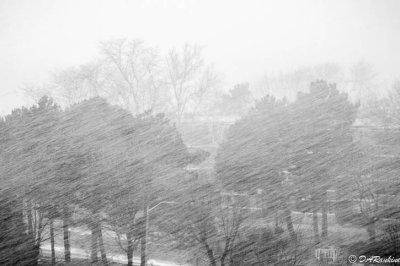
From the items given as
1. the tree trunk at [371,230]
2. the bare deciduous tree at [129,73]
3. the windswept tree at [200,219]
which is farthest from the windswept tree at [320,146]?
the bare deciduous tree at [129,73]

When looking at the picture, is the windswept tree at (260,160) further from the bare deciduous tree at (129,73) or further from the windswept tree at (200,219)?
the bare deciduous tree at (129,73)

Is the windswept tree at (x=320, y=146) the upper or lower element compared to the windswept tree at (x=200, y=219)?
upper

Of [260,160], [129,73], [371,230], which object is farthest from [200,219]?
[129,73]

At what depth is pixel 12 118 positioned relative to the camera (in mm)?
12219

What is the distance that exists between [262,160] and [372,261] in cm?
476

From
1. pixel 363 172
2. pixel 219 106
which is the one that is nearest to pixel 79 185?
pixel 363 172

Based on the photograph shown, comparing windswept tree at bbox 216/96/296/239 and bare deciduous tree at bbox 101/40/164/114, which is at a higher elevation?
bare deciduous tree at bbox 101/40/164/114

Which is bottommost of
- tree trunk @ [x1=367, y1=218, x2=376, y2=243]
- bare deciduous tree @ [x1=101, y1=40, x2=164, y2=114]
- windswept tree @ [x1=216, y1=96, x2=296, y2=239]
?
tree trunk @ [x1=367, y1=218, x2=376, y2=243]

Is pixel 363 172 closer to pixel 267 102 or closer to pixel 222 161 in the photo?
pixel 267 102
